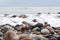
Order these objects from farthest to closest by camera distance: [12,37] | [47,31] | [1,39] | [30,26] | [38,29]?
[30,26]
[38,29]
[47,31]
[1,39]
[12,37]

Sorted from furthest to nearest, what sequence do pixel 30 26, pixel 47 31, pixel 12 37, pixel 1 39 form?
pixel 30 26 < pixel 47 31 < pixel 1 39 < pixel 12 37

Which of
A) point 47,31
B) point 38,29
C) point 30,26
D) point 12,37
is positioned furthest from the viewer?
point 30,26

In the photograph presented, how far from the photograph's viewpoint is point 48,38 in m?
2.88

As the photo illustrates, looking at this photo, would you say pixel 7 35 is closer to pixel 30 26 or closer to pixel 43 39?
pixel 43 39

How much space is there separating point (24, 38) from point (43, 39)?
347 mm

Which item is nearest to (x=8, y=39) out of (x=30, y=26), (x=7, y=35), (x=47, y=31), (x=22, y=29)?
(x=7, y=35)

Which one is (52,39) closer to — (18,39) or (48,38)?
(48,38)

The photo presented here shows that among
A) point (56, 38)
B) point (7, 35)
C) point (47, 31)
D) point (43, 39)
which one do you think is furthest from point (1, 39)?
point (47, 31)

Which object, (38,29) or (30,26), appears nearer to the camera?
(38,29)

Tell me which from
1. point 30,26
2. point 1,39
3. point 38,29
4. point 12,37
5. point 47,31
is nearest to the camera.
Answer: point 12,37

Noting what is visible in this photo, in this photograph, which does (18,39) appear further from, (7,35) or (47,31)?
(47,31)

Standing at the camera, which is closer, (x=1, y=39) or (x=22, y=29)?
(x=1, y=39)

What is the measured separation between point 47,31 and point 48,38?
Result: 0.54 m

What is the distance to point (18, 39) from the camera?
252 cm
